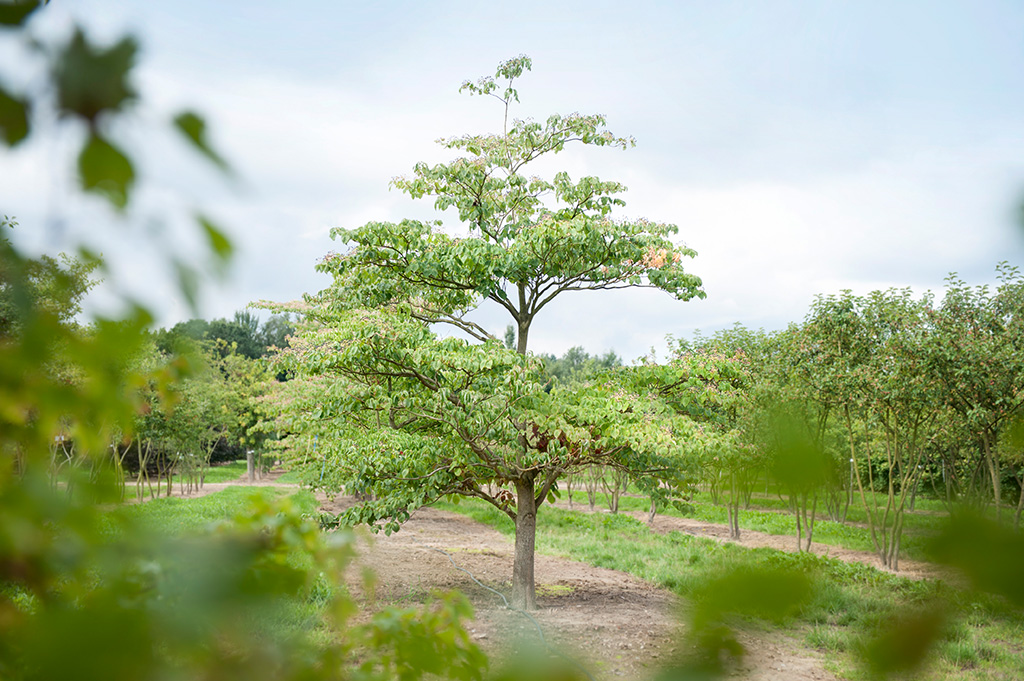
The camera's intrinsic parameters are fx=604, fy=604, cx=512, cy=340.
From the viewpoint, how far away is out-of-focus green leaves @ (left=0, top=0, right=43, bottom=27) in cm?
45

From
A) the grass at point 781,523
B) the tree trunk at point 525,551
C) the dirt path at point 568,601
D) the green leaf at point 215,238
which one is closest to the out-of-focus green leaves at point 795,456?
the green leaf at point 215,238

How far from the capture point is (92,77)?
0.42 m

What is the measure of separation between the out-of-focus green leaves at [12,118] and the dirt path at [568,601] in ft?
12.0

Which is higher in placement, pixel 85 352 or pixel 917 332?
pixel 917 332

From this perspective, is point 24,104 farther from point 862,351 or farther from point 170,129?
point 862,351

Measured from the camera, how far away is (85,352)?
1.40 ft

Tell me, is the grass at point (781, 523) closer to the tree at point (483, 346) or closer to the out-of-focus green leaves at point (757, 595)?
the tree at point (483, 346)

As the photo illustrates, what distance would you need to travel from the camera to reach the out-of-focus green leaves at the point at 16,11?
45 centimetres

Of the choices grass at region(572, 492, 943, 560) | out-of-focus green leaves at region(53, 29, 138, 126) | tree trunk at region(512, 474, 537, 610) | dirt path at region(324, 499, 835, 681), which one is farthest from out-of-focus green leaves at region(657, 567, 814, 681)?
grass at region(572, 492, 943, 560)

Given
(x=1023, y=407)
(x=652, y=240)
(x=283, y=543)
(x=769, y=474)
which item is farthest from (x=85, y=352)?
(x=1023, y=407)

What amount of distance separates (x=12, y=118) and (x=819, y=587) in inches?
26.0

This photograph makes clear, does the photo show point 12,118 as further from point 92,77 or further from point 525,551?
point 525,551

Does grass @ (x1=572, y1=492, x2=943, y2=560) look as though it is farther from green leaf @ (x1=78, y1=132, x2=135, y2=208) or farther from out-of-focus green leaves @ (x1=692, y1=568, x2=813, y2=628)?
green leaf @ (x1=78, y1=132, x2=135, y2=208)

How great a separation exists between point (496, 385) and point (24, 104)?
5.39 m
